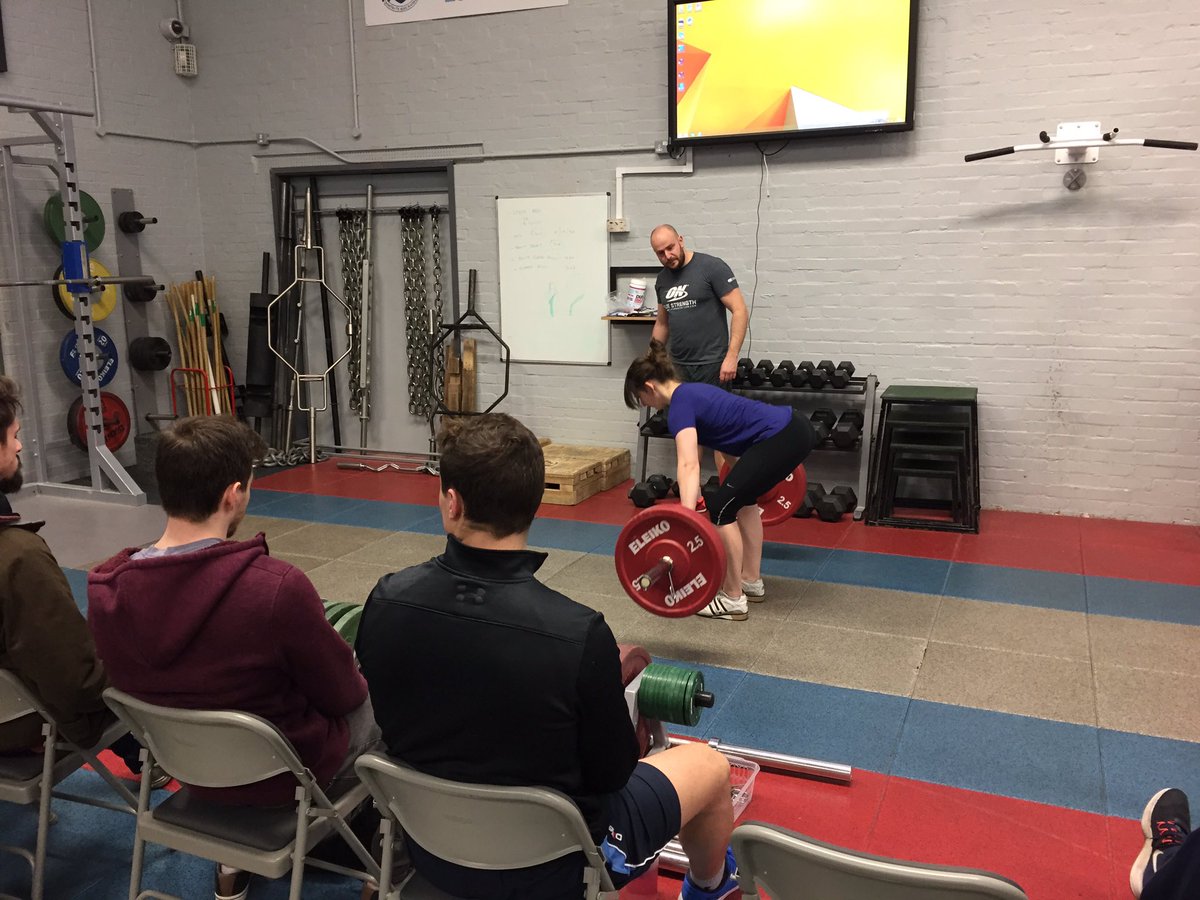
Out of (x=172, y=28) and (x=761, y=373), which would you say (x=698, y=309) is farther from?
(x=172, y=28)

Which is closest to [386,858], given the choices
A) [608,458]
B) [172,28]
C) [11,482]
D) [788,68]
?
[11,482]

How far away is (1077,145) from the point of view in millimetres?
4488

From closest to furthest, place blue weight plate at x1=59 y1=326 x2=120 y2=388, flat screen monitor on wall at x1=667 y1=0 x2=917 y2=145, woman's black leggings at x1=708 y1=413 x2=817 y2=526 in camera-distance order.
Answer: woman's black leggings at x1=708 y1=413 x2=817 y2=526 < flat screen monitor on wall at x1=667 y1=0 x2=917 y2=145 < blue weight plate at x1=59 y1=326 x2=120 y2=388

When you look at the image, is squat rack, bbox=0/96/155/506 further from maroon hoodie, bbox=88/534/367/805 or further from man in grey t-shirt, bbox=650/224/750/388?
maroon hoodie, bbox=88/534/367/805

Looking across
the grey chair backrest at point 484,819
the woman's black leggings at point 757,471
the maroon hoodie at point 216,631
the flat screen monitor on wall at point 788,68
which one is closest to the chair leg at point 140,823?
the maroon hoodie at point 216,631

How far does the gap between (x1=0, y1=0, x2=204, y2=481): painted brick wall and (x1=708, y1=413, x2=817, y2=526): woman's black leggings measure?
15.6 feet

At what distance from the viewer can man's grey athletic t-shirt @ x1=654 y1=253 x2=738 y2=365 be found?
498cm

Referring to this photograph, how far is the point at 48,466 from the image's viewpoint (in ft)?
20.0

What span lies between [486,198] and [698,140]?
5.17 feet

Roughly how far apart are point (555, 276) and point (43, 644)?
4558mm

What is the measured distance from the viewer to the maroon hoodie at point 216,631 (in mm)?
1578

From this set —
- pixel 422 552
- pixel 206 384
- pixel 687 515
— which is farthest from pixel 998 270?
pixel 206 384

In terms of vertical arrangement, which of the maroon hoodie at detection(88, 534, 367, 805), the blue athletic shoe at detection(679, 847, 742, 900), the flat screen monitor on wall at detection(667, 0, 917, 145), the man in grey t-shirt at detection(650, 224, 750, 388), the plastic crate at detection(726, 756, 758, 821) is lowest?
the plastic crate at detection(726, 756, 758, 821)

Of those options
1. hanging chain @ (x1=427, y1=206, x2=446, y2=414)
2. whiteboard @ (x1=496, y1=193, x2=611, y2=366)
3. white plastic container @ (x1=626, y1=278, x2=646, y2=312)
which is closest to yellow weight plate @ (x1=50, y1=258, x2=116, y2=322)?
hanging chain @ (x1=427, y1=206, x2=446, y2=414)
